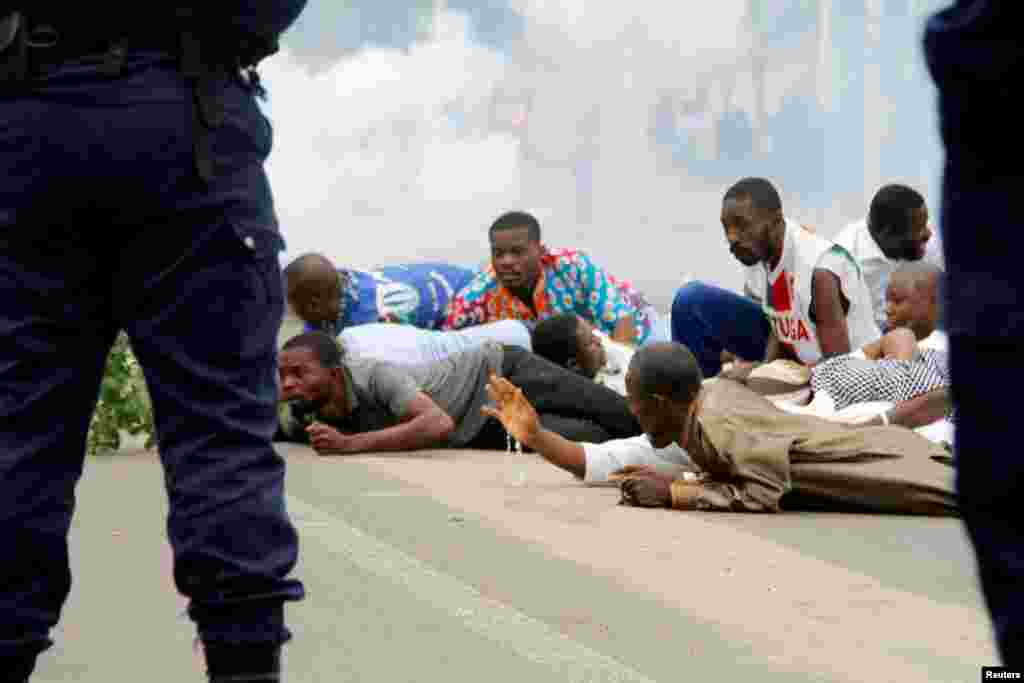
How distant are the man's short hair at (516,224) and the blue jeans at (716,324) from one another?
0.82 meters

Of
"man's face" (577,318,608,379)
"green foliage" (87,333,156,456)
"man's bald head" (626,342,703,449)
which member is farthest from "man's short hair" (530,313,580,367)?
"man's bald head" (626,342,703,449)

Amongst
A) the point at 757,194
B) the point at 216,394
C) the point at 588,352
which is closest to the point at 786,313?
the point at 757,194

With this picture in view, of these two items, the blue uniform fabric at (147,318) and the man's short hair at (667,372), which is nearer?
the blue uniform fabric at (147,318)

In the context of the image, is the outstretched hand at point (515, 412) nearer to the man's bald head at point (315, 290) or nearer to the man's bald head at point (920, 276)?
the man's bald head at point (920, 276)

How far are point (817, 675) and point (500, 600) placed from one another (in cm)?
104

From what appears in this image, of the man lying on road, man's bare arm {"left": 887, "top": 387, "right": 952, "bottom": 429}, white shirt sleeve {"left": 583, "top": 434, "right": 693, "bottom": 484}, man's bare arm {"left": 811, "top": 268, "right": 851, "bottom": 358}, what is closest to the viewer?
the man lying on road

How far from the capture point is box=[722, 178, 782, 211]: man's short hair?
28.6 ft

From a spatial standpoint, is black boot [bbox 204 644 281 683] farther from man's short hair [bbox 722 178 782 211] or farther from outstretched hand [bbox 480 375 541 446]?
man's short hair [bbox 722 178 782 211]

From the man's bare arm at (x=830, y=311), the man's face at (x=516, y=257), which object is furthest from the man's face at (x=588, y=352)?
the man's bare arm at (x=830, y=311)

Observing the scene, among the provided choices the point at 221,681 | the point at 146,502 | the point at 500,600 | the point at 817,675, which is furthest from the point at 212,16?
the point at 146,502

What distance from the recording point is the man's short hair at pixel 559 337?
9.33 m

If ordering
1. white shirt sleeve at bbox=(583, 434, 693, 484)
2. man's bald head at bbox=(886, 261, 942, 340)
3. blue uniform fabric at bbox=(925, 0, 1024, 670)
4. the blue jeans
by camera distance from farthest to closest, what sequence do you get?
1. the blue jeans
2. man's bald head at bbox=(886, 261, 942, 340)
3. white shirt sleeve at bbox=(583, 434, 693, 484)
4. blue uniform fabric at bbox=(925, 0, 1024, 670)

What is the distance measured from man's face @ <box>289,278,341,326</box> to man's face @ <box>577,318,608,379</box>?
1259mm

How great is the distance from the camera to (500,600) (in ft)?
15.8
